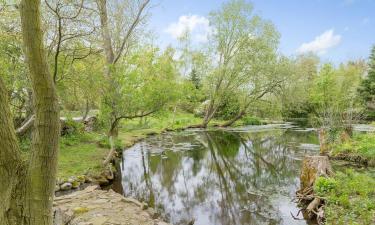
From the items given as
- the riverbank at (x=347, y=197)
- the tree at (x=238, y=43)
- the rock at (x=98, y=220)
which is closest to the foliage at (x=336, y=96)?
the riverbank at (x=347, y=197)

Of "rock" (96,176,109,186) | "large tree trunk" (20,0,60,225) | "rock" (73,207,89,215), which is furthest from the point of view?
"rock" (96,176,109,186)

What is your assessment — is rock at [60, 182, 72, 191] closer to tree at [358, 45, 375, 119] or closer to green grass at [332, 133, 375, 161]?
green grass at [332, 133, 375, 161]

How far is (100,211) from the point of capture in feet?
19.8

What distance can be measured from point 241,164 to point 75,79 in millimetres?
7655

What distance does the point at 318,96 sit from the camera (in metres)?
32.4

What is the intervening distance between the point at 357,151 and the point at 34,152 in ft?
40.9

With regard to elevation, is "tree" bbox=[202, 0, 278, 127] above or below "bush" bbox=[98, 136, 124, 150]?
above

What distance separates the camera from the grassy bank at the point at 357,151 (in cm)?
1128

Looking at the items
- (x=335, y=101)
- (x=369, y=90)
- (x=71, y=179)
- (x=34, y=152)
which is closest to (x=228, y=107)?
(x=335, y=101)

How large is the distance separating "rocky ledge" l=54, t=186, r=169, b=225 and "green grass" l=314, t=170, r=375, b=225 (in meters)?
3.34

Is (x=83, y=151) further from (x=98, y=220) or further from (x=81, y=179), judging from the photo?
(x=98, y=220)

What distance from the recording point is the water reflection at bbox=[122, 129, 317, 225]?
7.54m

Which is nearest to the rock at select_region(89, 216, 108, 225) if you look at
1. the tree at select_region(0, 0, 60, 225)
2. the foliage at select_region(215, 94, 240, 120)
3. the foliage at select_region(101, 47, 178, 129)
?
the tree at select_region(0, 0, 60, 225)

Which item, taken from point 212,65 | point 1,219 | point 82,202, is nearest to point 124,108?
point 82,202
